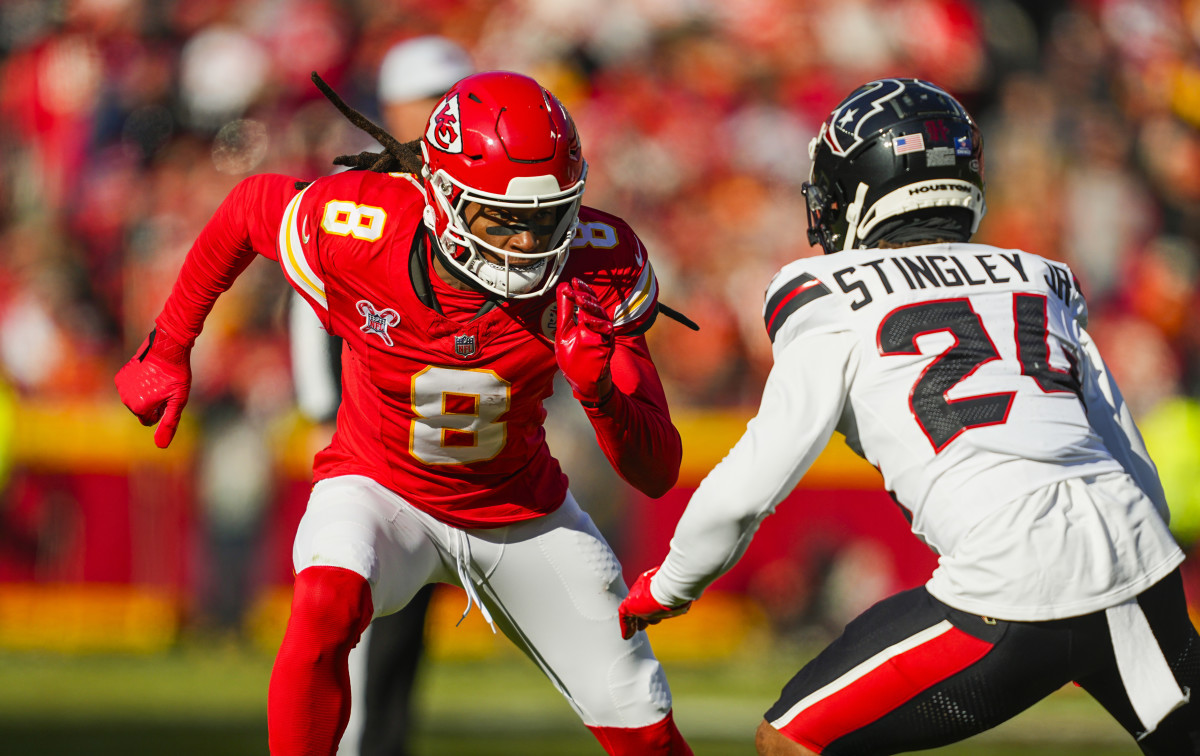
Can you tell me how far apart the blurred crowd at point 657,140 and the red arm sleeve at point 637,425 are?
4775mm

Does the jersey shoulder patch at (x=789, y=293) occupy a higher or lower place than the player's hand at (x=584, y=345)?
higher

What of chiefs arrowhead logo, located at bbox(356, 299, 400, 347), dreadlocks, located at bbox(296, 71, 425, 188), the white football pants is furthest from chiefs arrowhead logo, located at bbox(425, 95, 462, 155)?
the white football pants

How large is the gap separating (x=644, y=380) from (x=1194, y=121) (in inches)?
323

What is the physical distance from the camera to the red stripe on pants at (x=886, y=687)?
2434 millimetres

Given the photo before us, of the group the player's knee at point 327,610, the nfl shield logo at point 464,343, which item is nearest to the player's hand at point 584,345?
the nfl shield logo at point 464,343

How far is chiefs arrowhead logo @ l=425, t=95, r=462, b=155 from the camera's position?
309 centimetres

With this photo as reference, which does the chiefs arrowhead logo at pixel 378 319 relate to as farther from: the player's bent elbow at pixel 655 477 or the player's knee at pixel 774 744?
the player's knee at pixel 774 744

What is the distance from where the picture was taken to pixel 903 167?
280 centimetres

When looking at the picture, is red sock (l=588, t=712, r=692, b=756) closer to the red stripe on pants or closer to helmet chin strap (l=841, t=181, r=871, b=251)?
the red stripe on pants

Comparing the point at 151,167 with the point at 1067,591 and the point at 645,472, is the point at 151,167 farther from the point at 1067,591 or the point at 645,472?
→ the point at 1067,591

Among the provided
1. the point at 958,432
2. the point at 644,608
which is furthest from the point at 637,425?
the point at 958,432

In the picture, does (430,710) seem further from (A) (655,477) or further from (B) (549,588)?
(A) (655,477)

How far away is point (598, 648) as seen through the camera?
3.26 m

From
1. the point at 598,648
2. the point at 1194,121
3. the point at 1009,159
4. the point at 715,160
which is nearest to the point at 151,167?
the point at 715,160
